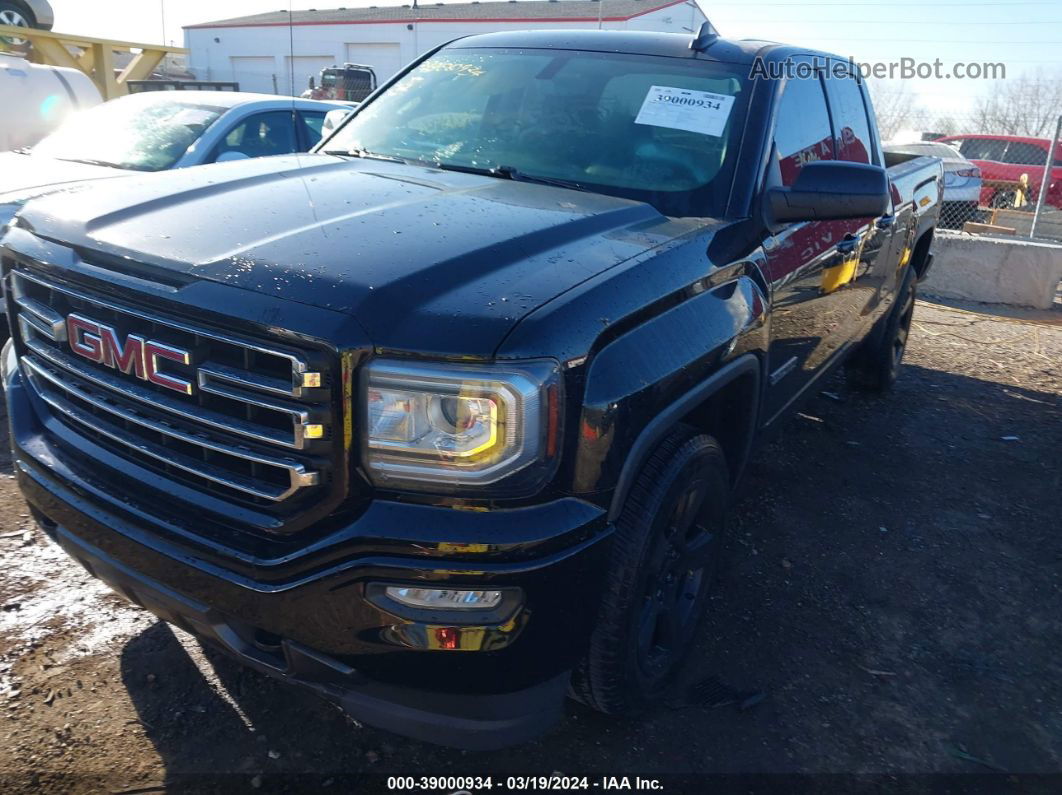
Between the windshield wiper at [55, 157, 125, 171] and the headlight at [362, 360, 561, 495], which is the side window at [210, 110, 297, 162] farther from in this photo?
the headlight at [362, 360, 561, 495]

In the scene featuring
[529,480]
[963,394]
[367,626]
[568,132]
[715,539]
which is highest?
[568,132]

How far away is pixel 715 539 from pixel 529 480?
122 centimetres

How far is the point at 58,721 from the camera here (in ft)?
8.42

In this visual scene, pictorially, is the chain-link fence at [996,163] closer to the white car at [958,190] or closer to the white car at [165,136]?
the white car at [958,190]

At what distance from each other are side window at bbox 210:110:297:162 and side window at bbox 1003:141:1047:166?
14.2 m

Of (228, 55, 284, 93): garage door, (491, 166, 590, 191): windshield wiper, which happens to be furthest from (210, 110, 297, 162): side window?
(228, 55, 284, 93): garage door

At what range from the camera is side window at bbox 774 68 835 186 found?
3.30 metres

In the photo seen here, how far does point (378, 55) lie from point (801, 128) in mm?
37732

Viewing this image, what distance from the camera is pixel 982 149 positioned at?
56.3 ft

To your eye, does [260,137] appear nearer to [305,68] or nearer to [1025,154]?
[1025,154]

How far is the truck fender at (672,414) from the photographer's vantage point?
2.12 metres

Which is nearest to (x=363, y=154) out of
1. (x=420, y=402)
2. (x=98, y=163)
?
(x=420, y=402)

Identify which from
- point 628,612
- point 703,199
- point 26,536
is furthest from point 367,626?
point 26,536

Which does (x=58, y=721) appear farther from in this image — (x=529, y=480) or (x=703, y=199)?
(x=703, y=199)
